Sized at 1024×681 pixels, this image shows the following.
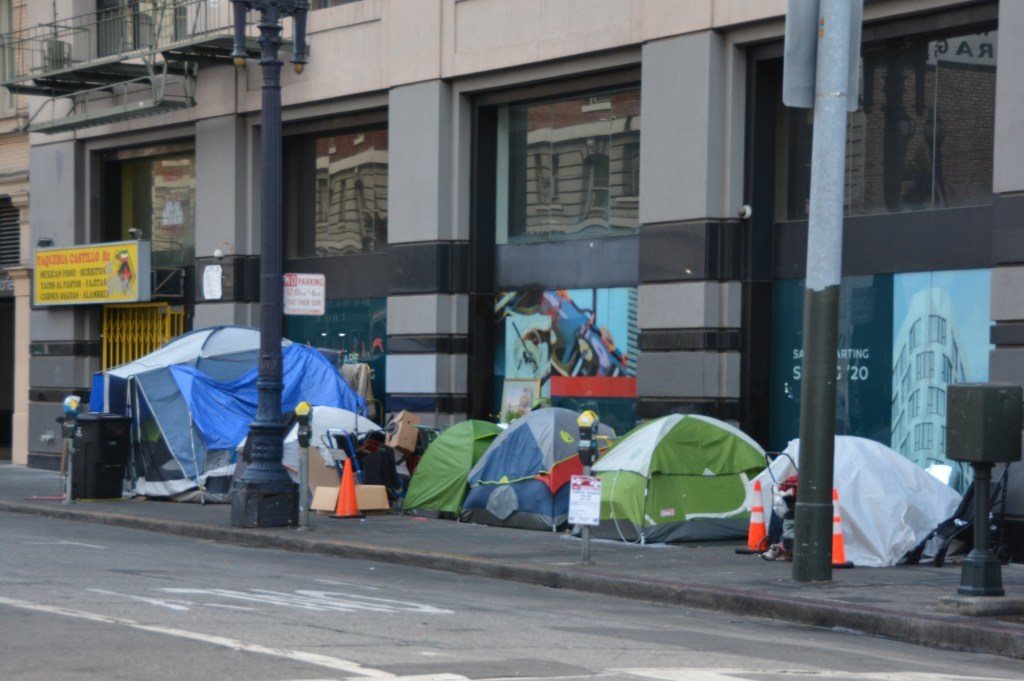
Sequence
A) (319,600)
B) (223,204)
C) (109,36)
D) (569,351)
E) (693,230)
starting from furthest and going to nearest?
(109,36)
(223,204)
(569,351)
(693,230)
(319,600)

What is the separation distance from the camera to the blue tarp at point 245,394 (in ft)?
71.9

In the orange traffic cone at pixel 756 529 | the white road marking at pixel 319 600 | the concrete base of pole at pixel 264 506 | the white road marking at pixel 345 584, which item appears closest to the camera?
the white road marking at pixel 319 600

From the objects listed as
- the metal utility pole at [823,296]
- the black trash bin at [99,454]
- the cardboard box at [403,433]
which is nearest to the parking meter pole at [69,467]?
the black trash bin at [99,454]

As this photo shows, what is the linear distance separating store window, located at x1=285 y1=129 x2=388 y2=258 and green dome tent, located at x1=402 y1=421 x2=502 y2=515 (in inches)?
201

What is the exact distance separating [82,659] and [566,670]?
105 inches

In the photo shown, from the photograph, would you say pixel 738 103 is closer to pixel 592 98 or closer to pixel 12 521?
pixel 592 98

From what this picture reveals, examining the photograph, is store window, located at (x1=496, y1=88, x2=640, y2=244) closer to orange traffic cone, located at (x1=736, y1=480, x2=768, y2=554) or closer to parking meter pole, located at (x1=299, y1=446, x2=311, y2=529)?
parking meter pole, located at (x1=299, y1=446, x2=311, y2=529)

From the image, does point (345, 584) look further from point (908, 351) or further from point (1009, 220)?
point (1009, 220)

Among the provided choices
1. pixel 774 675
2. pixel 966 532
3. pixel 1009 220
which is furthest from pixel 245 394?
pixel 774 675

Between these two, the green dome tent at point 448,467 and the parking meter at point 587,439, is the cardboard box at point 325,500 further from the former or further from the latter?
the parking meter at point 587,439

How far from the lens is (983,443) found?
1184cm

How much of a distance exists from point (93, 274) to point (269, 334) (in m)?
10.6

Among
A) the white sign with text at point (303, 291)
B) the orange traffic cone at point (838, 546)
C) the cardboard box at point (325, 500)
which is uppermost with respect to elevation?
the white sign with text at point (303, 291)

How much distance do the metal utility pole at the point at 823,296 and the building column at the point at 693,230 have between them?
5329mm
